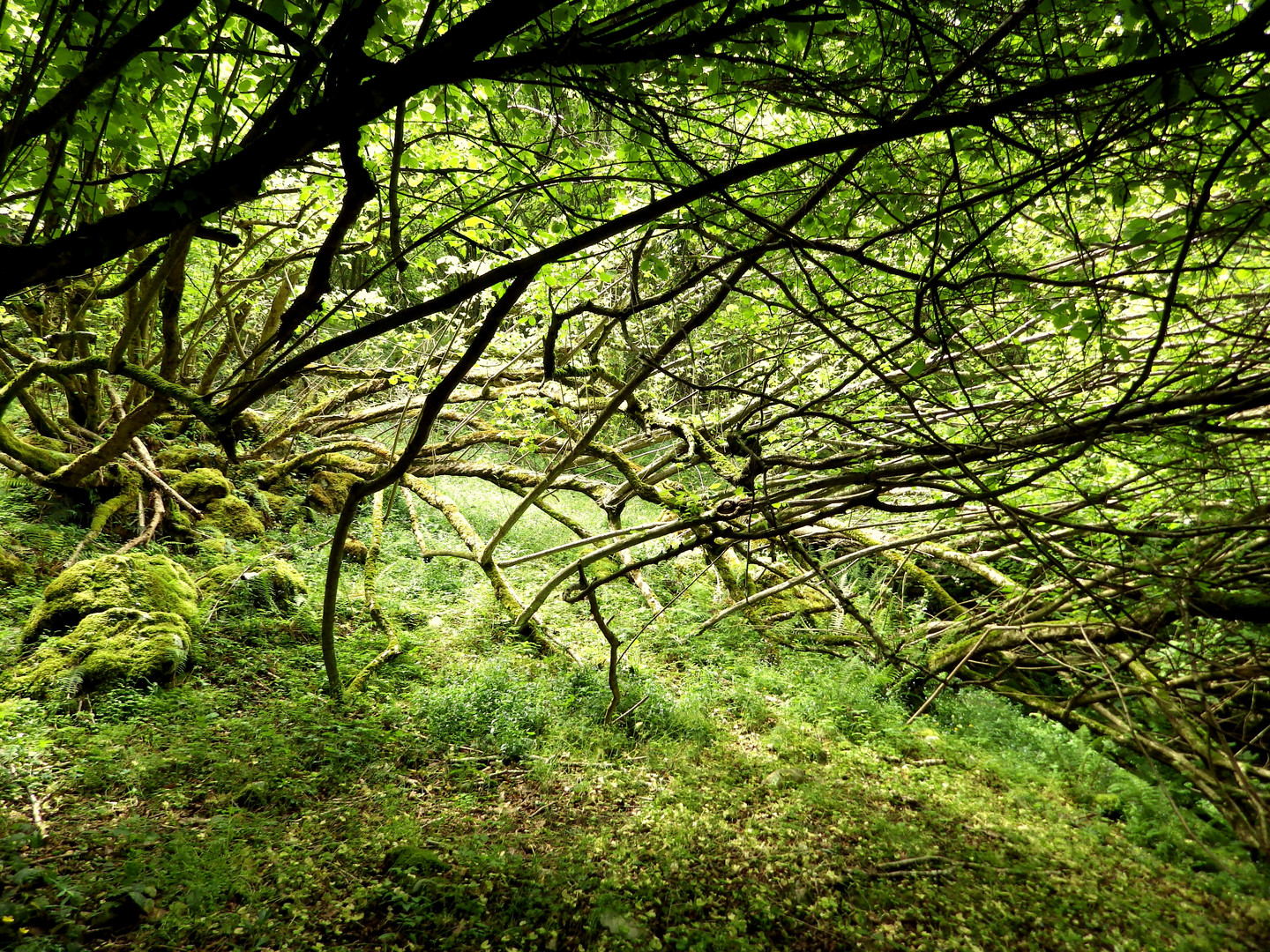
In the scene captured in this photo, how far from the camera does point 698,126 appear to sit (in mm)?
3820

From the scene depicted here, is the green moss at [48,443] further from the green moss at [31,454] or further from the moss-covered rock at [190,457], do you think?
the moss-covered rock at [190,457]

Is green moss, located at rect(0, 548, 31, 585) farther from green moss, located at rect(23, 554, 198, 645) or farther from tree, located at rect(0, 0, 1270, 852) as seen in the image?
tree, located at rect(0, 0, 1270, 852)

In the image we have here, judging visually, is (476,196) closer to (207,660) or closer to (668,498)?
(668,498)

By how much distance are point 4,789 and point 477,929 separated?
8.70ft

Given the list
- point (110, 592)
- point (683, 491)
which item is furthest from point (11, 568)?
point (683, 491)

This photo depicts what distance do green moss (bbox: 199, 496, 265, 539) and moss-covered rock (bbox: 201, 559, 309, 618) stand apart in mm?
1356

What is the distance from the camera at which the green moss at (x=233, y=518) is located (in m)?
7.20

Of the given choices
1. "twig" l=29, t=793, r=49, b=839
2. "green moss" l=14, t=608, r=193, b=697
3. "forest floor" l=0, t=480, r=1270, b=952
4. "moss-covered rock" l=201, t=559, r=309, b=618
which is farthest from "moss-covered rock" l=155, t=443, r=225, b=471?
"twig" l=29, t=793, r=49, b=839

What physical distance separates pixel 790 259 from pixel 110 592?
5.99m

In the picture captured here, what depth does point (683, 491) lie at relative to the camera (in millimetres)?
4688

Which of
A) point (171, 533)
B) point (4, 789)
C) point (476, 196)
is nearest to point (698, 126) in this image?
point (476, 196)

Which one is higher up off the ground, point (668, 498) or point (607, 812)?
point (668, 498)

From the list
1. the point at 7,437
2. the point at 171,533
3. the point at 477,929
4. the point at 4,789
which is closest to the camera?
the point at 477,929

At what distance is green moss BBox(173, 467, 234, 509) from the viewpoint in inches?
291
